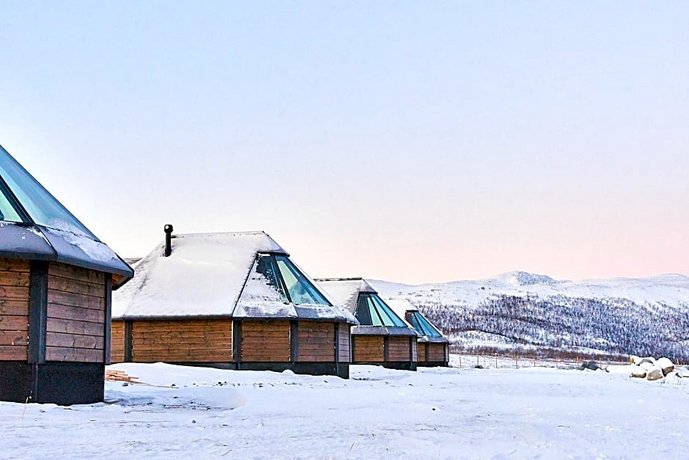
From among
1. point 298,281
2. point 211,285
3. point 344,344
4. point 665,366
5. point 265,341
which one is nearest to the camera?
point 265,341

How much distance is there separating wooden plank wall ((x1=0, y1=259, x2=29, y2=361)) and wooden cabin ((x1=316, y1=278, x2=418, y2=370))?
91.7 feet

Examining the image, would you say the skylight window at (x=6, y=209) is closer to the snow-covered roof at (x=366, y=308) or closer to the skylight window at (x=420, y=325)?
the snow-covered roof at (x=366, y=308)

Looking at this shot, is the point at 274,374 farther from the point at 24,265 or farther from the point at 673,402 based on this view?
the point at 24,265

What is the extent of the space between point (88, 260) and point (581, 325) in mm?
158588

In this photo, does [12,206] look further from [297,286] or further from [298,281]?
[298,281]

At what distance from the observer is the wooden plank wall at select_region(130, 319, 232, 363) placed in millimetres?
26406

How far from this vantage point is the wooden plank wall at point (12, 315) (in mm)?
12484

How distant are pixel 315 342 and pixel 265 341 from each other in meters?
1.67

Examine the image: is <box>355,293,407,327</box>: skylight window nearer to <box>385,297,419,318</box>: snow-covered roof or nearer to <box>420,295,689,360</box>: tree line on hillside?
<box>385,297,419,318</box>: snow-covered roof

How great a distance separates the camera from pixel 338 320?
2766 cm

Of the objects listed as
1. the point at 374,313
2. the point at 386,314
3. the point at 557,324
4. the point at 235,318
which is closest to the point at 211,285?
the point at 235,318

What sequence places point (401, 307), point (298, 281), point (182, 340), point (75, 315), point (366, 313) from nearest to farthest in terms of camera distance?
1. point (75, 315)
2. point (182, 340)
3. point (298, 281)
4. point (366, 313)
5. point (401, 307)

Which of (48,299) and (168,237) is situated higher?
(168,237)

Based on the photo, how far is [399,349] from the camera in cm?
4178
